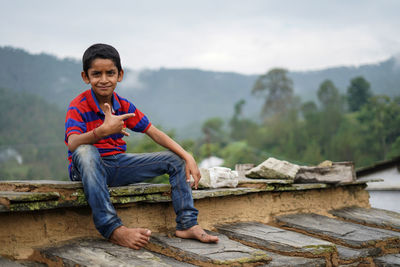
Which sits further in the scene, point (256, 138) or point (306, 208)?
point (256, 138)

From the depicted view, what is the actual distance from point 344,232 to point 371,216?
786 millimetres

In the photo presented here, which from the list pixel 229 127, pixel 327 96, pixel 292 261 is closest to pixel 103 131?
pixel 292 261

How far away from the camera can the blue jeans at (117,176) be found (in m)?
2.30

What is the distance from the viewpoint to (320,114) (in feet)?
226

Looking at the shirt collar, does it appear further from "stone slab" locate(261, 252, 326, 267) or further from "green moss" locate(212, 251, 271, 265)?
"stone slab" locate(261, 252, 326, 267)

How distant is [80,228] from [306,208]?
2.05 m

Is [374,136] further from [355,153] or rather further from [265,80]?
[265,80]

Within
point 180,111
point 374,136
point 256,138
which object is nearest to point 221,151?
point 256,138

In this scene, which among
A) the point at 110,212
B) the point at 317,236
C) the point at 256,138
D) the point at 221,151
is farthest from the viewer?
the point at 256,138

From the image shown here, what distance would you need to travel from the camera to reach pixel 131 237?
90.7 inches

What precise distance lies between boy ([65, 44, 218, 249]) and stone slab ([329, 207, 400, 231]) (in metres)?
1.68

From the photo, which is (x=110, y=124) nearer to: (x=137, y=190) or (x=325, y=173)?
(x=137, y=190)

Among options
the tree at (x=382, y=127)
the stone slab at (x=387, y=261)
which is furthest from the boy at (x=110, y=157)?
the tree at (x=382, y=127)

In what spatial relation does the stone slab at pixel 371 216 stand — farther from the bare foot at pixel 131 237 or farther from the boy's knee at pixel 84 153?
the boy's knee at pixel 84 153
